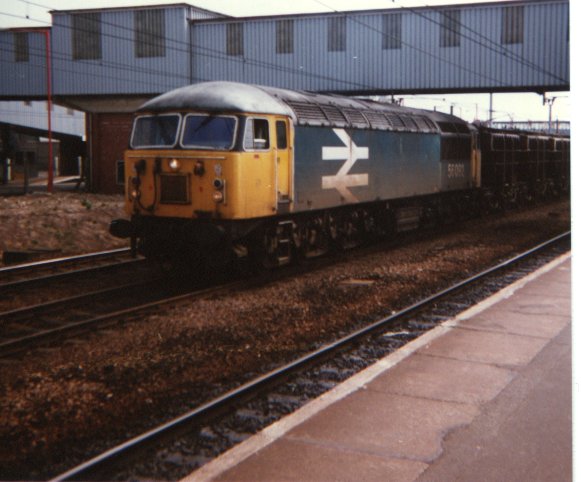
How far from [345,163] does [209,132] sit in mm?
3982

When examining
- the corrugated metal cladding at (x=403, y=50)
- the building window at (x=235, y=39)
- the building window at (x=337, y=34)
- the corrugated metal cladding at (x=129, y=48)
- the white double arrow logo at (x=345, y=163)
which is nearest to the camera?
the white double arrow logo at (x=345, y=163)

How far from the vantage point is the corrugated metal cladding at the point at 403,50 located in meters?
28.1

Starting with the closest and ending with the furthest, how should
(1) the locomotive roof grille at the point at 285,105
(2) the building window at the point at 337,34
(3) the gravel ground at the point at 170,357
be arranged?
(3) the gravel ground at the point at 170,357 < (1) the locomotive roof grille at the point at 285,105 < (2) the building window at the point at 337,34

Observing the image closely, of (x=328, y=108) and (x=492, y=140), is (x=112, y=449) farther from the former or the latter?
(x=492, y=140)

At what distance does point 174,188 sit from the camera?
41.1 feet

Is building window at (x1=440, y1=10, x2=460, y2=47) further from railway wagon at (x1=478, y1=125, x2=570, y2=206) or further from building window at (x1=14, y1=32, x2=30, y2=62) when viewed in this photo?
building window at (x1=14, y1=32, x2=30, y2=62)

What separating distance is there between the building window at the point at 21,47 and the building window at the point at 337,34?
12897 mm

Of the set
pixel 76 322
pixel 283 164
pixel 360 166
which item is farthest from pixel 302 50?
pixel 76 322

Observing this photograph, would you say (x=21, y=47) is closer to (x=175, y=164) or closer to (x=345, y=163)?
(x=345, y=163)

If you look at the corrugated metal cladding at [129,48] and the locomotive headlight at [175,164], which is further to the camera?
the corrugated metal cladding at [129,48]

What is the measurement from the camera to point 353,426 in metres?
6.10

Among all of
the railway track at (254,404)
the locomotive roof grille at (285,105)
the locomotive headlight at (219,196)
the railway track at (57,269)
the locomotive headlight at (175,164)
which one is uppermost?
the locomotive roof grille at (285,105)

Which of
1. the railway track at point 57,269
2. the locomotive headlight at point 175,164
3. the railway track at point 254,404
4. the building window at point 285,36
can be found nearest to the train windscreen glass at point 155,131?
the locomotive headlight at point 175,164

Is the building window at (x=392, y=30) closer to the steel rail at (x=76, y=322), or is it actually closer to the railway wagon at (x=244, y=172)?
the railway wagon at (x=244, y=172)
